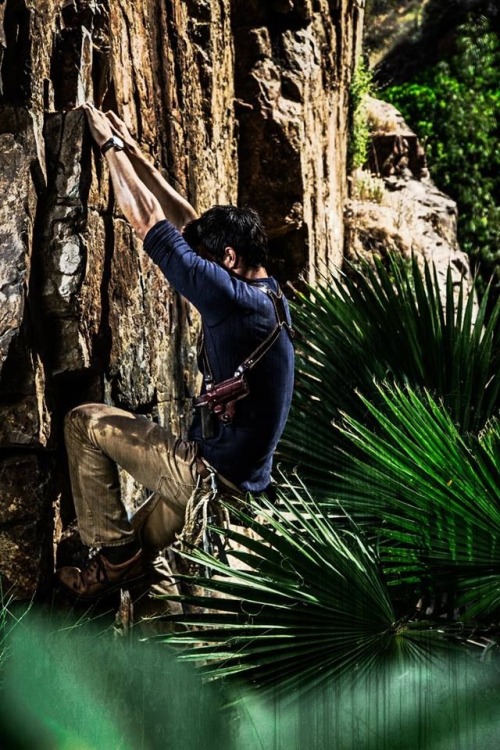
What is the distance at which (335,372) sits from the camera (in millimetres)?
4637

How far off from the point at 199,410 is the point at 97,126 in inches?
48.6

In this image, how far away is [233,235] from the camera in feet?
12.3

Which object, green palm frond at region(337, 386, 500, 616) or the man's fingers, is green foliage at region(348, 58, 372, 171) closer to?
the man's fingers

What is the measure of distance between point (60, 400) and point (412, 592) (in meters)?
1.68

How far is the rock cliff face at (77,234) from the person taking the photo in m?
3.82

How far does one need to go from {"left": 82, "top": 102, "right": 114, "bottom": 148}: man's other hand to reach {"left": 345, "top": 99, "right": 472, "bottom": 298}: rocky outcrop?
526 cm

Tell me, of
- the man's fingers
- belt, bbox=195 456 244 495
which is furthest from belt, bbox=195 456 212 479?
the man's fingers

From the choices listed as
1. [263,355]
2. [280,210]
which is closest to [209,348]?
[263,355]

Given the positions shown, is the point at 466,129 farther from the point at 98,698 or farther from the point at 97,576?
the point at 98,698

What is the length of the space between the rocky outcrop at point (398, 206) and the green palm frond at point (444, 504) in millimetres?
5829

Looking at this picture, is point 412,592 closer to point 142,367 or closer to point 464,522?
point 464,522

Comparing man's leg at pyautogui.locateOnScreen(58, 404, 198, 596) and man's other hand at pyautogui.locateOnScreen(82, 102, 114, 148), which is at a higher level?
man's other hand at pyautogui.locateOnScreen(82, 102, 114, 148)

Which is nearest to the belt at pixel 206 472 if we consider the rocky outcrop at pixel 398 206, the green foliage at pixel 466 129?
the rocky outcrop at pixel 398 206

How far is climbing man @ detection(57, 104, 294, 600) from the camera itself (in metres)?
3.61
